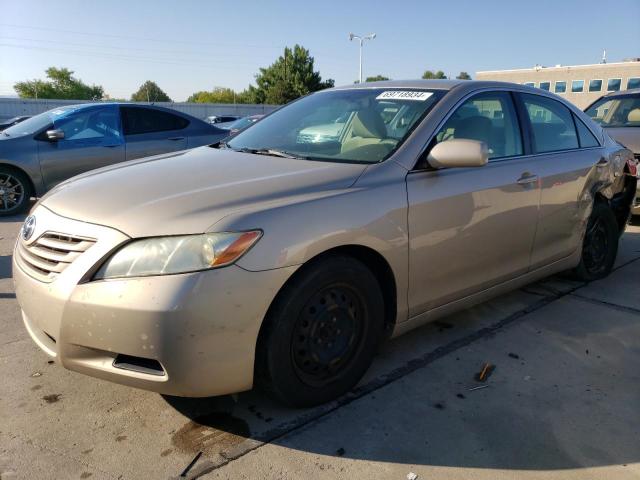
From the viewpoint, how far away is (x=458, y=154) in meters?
2.70

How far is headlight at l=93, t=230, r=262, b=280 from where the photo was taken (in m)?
2.05

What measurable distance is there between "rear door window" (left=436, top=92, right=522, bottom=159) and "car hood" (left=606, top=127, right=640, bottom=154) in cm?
394

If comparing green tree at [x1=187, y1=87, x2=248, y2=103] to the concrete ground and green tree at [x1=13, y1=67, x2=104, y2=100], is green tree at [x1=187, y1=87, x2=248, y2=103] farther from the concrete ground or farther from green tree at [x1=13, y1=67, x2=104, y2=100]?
the concrete ground

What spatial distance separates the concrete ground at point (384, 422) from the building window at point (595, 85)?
6313 cm

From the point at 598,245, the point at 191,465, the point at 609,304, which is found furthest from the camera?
the point at 598,245

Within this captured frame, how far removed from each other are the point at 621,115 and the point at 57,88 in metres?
97.0

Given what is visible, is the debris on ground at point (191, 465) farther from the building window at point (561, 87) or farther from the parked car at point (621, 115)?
the building window at point (561, 87)

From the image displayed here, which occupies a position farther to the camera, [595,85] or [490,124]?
[595,85]

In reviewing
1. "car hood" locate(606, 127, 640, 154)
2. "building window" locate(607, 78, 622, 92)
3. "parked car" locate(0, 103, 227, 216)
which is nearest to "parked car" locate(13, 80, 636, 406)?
"car hood" locate(606, 127, 640, 154)

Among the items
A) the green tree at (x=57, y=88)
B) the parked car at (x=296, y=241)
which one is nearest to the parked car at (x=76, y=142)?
the parked car at (x=296, y=241)

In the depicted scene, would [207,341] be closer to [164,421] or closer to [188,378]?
[188,378]


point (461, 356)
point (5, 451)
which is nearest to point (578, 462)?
point (461, 356)

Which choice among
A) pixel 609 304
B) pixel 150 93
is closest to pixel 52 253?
pixel 609 304

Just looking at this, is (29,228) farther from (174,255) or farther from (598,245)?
(598,245)
